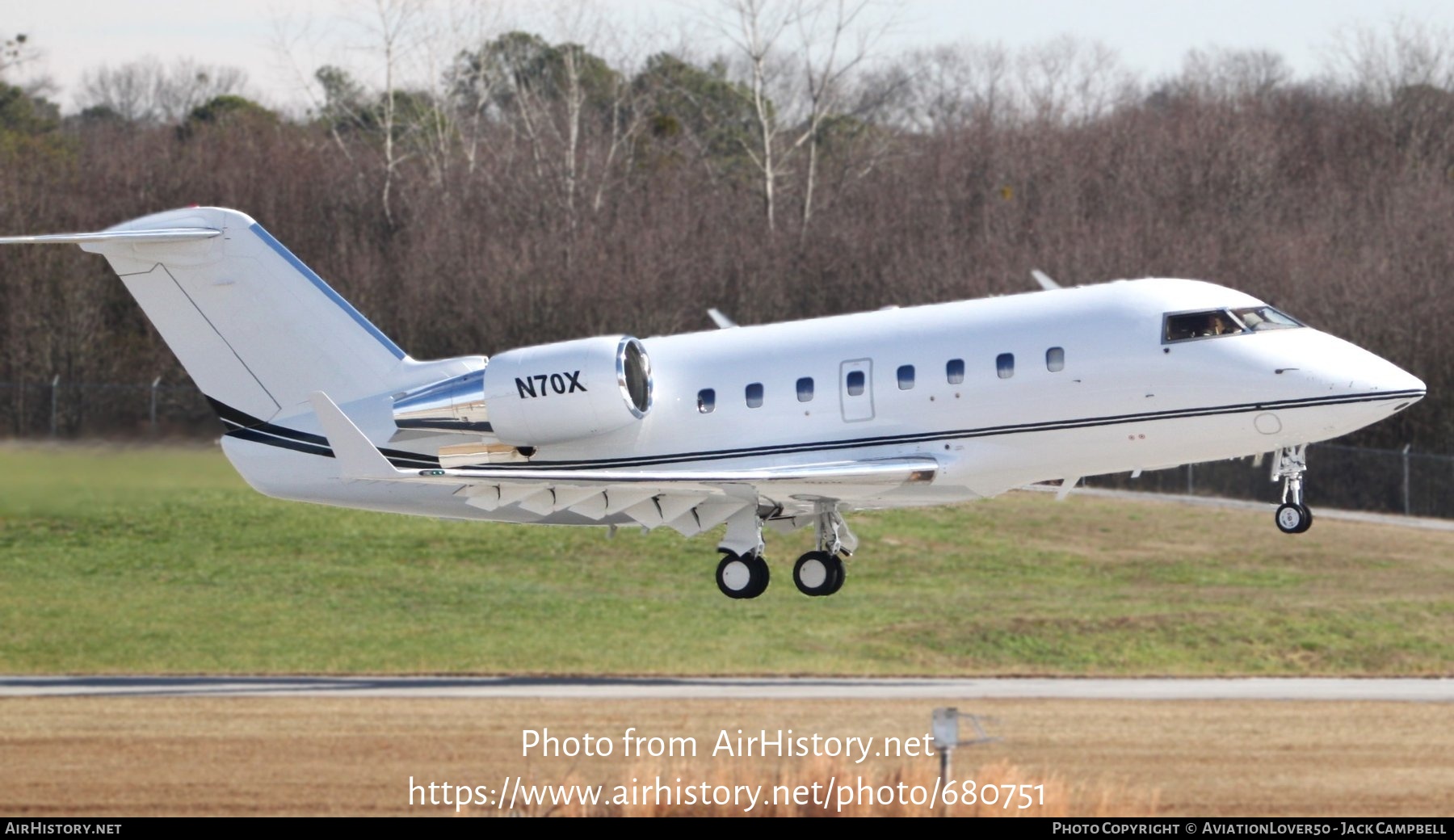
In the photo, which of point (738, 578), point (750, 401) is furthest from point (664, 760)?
point (750, 401)

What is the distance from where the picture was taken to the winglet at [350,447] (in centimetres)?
2417

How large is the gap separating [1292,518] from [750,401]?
676 cm

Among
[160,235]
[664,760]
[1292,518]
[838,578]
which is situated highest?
[160,235]

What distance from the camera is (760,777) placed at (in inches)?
1585

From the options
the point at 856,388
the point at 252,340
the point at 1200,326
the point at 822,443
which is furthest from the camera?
the point at 252,340

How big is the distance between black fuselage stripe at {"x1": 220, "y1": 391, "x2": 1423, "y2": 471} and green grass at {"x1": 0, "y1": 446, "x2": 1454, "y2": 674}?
22.4 metres

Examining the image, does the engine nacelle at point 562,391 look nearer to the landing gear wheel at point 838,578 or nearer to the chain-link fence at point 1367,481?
the landing gear wheel at point 838,578

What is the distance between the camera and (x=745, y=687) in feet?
165

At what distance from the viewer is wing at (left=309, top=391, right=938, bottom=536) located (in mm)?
25906

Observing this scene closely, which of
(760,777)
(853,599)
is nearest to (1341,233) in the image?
(853,599)

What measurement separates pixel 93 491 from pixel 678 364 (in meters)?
10.5

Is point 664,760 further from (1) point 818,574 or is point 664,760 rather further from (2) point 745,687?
(1) point 818,574

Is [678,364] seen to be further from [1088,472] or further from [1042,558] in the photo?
[1042,558]

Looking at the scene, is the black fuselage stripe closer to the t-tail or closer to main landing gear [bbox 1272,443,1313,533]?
the t-tail
